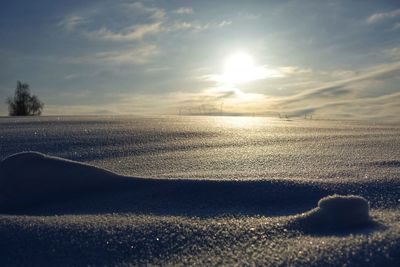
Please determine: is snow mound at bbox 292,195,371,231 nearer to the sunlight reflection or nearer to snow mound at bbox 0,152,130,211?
snow mound at bbox 0,152,130,211

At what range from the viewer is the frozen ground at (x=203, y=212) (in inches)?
46.6

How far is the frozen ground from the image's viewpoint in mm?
1184

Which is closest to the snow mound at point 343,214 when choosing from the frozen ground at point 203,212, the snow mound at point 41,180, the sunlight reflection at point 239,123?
the frozen ground at point 203,212

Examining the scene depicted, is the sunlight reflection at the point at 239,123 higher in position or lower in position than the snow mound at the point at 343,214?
higher

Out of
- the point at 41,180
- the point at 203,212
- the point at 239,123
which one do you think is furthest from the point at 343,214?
the point at 239,123

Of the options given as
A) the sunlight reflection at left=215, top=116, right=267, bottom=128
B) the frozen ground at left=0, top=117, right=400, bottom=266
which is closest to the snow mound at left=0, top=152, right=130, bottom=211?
the frozen ground at left=0, top=117, right=400, bottom=266

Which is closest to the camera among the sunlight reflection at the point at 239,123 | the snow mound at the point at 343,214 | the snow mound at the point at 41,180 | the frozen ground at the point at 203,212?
the frozen ground at the point at 203,212

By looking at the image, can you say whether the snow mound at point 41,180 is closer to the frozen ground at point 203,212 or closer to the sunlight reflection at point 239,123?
the frozen ground at point 203,212

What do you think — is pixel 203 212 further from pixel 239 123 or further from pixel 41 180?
pixel 239 123

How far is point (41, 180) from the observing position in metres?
1.74

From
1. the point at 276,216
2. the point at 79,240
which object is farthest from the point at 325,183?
the point at 79,240

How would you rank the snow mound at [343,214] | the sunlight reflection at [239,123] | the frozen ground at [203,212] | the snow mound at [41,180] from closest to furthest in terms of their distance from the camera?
the frozen ground at [203,212] → the snow mound at [343,214] → the snow mound at [41,180] → the sunlight reflection at [239,123]

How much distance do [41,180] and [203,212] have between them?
66 cm

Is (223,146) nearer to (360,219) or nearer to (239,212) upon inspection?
(239,212)
